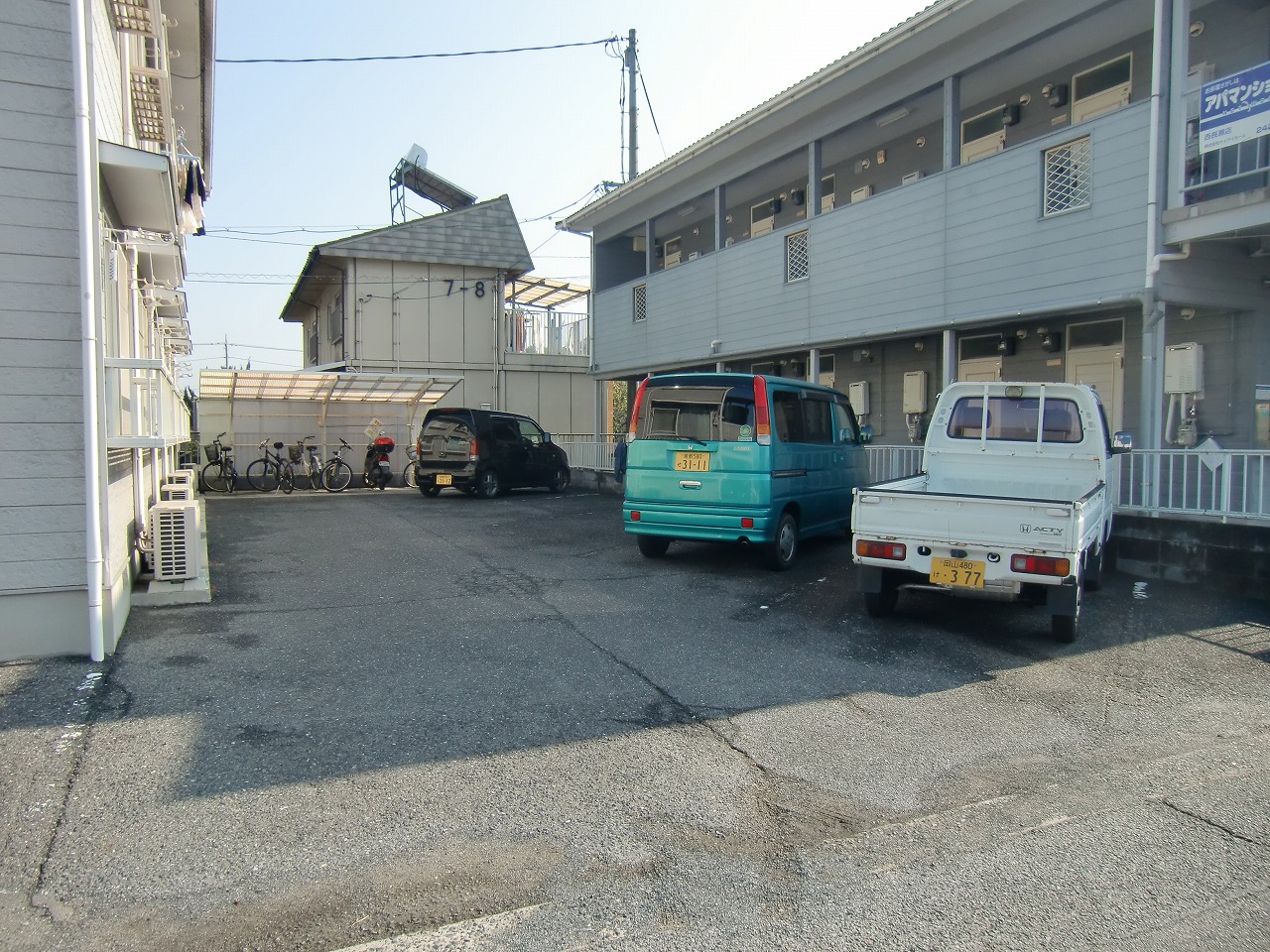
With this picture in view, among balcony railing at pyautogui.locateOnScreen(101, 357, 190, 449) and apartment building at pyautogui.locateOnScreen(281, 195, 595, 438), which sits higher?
apartment building at pyautogui.locateOnScreen(281, 195, 595, 438)

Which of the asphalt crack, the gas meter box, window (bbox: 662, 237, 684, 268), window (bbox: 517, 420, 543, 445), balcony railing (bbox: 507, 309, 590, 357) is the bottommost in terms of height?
the asphalt crack

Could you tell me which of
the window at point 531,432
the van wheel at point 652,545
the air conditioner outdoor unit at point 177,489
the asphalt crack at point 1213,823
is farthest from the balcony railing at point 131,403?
the window at point 531,432

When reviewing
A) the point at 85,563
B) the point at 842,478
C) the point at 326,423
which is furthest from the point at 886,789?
the point at 326,423

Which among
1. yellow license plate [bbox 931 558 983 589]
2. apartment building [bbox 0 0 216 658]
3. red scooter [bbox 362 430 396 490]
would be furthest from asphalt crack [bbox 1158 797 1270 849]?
red scooter [bbox 362 430 396 490]

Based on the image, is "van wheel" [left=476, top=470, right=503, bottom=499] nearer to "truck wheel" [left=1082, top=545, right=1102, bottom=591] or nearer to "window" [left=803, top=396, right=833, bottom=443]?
"window" [left=803, top=396, right=833, bottom=443]

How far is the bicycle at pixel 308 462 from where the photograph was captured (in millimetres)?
18131

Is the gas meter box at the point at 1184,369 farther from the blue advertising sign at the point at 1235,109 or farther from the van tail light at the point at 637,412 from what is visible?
the van tail light at the point at 637,412

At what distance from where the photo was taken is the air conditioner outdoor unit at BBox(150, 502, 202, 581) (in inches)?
270

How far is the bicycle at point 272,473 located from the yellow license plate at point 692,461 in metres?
12.0

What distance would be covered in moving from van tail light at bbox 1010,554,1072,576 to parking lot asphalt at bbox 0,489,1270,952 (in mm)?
588

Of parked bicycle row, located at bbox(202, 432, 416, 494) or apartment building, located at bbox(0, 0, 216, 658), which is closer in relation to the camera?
apartment building, located at bbox(0, 0, 216, 658)

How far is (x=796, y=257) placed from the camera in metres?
13.4

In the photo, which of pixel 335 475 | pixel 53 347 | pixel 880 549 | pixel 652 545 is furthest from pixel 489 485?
pixel 53 347

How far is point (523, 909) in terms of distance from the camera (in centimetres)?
271
